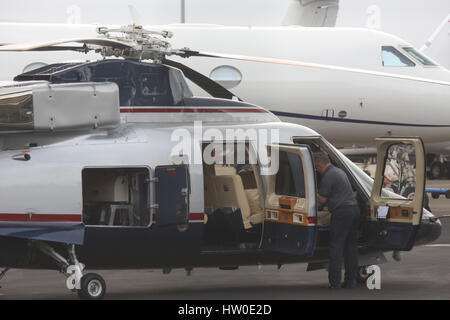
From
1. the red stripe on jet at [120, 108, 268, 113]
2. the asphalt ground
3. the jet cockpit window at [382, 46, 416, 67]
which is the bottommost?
the asphalt ground

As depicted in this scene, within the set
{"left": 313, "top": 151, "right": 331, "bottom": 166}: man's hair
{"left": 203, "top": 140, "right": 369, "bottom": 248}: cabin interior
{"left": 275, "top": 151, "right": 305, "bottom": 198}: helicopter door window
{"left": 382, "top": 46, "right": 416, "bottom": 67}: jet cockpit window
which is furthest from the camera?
{"left": 382, "top": 46, "right": 416, "bottom": 67}: jet cockpit window

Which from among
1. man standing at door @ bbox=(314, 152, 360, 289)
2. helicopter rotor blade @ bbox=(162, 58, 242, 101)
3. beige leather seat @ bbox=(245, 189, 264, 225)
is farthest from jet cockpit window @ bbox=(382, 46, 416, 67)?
beige leather seat @ bbox=(245, 189, 264, 225)

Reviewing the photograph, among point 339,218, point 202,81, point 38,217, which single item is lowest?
point 339,218

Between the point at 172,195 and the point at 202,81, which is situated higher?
the point at 202,81

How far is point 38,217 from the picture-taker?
11.6m

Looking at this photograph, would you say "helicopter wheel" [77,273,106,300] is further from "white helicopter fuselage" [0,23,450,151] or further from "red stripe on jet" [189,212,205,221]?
"white helicopter fuselage" [0,23,450,151]

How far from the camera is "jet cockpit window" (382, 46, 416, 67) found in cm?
2256

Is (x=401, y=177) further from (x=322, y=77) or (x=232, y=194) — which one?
(x=232, y=194)

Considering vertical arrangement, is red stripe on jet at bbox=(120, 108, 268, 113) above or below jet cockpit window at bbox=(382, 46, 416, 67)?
above

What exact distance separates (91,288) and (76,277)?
22cm

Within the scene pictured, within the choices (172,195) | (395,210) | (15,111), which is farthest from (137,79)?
(395,210)

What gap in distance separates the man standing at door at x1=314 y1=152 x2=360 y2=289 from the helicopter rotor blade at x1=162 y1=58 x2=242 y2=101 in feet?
5.20

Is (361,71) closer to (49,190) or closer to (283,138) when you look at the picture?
(283,138)

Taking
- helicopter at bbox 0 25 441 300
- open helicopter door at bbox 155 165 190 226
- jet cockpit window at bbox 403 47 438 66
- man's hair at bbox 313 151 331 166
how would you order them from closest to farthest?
1. helicopter at bbox 0 25 441 300
2. open helicopter door at bbox 155 165 190 226
3. man's hair at bbox 313 151 331 166
4. jet cockpit window at bbox 403 47 438 66
